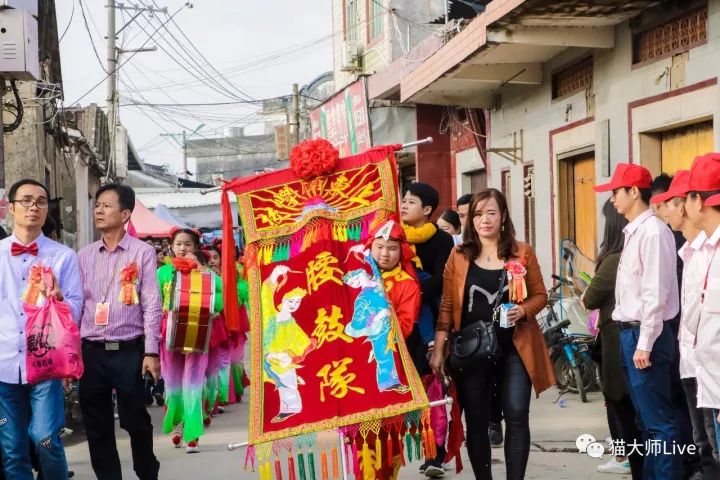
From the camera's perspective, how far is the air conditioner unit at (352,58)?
2438 centimetres

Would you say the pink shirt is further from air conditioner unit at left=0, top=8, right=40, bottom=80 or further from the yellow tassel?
air conditioner unit at left=0, top=8, right=40, bottom=80

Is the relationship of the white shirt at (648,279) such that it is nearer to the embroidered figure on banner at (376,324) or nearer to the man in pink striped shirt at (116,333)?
the embroidered figure on banner at (376,324)

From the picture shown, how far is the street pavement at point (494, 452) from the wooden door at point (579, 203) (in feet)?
9.71

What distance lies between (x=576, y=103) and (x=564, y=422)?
16.7 ft

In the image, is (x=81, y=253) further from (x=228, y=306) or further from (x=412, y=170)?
(x=412, y=170)

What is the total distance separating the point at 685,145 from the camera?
10.6m

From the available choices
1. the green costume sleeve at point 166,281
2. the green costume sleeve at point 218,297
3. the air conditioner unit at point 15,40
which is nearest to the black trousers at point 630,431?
the green costume sleeve at point 218,297

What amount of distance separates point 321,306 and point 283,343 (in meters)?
0.31

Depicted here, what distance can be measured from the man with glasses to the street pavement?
6.57 feet

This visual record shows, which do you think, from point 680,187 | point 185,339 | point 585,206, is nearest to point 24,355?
point 185,339

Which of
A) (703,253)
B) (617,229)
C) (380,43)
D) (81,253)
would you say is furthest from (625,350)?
(380,43)

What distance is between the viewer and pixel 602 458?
25.0 feet

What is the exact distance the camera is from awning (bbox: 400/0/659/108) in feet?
36.6

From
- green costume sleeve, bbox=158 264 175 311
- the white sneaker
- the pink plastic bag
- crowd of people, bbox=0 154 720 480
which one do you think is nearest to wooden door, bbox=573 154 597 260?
green costume sleeve, bbox=158 264 175 311
